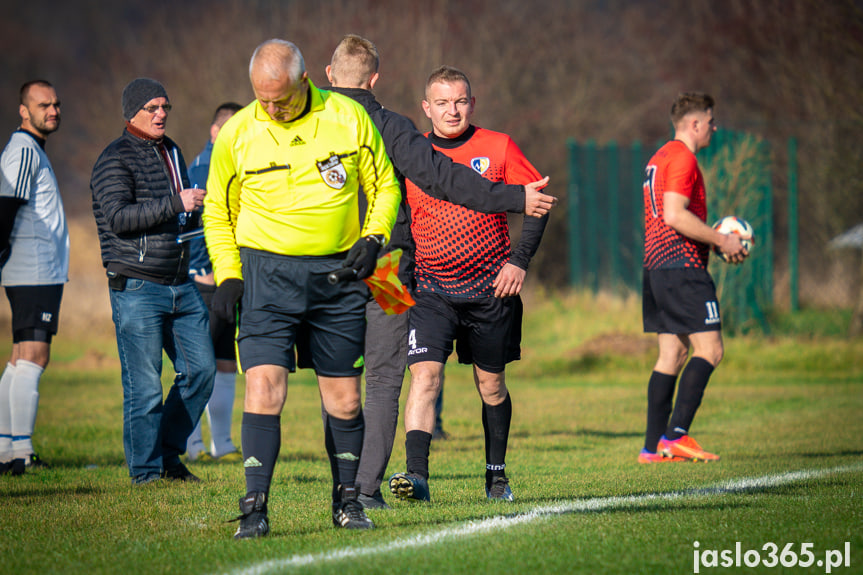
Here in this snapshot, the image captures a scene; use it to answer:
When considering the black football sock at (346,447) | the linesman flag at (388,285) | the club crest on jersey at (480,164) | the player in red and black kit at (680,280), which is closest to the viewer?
the linesman flag at (388,285)

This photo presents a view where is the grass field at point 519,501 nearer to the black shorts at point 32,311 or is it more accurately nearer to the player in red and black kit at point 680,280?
the player in red and black kit at point 680,280

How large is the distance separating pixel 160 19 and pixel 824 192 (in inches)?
794

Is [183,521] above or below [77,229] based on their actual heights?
below

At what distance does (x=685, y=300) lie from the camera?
7.78 metres

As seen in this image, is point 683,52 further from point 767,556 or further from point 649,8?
point 767,556

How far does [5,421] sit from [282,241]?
3825mm

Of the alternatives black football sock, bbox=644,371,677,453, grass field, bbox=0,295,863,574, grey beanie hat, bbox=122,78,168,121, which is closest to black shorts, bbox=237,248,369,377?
grass field, bbox=0,295,863,574

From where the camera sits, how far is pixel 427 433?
5.89 m

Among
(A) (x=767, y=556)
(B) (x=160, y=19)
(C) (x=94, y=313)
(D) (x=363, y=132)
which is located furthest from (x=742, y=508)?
(B) (x=160, y=19)

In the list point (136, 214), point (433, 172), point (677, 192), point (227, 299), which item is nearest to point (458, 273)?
point (433, 172)

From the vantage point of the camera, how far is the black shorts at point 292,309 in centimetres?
465

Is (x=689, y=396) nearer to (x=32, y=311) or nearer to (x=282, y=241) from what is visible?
(x=282, y=241)

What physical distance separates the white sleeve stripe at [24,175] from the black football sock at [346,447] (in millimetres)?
3745

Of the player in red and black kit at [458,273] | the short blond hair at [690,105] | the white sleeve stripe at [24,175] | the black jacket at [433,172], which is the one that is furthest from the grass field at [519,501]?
the short blond hair at [690,105]
